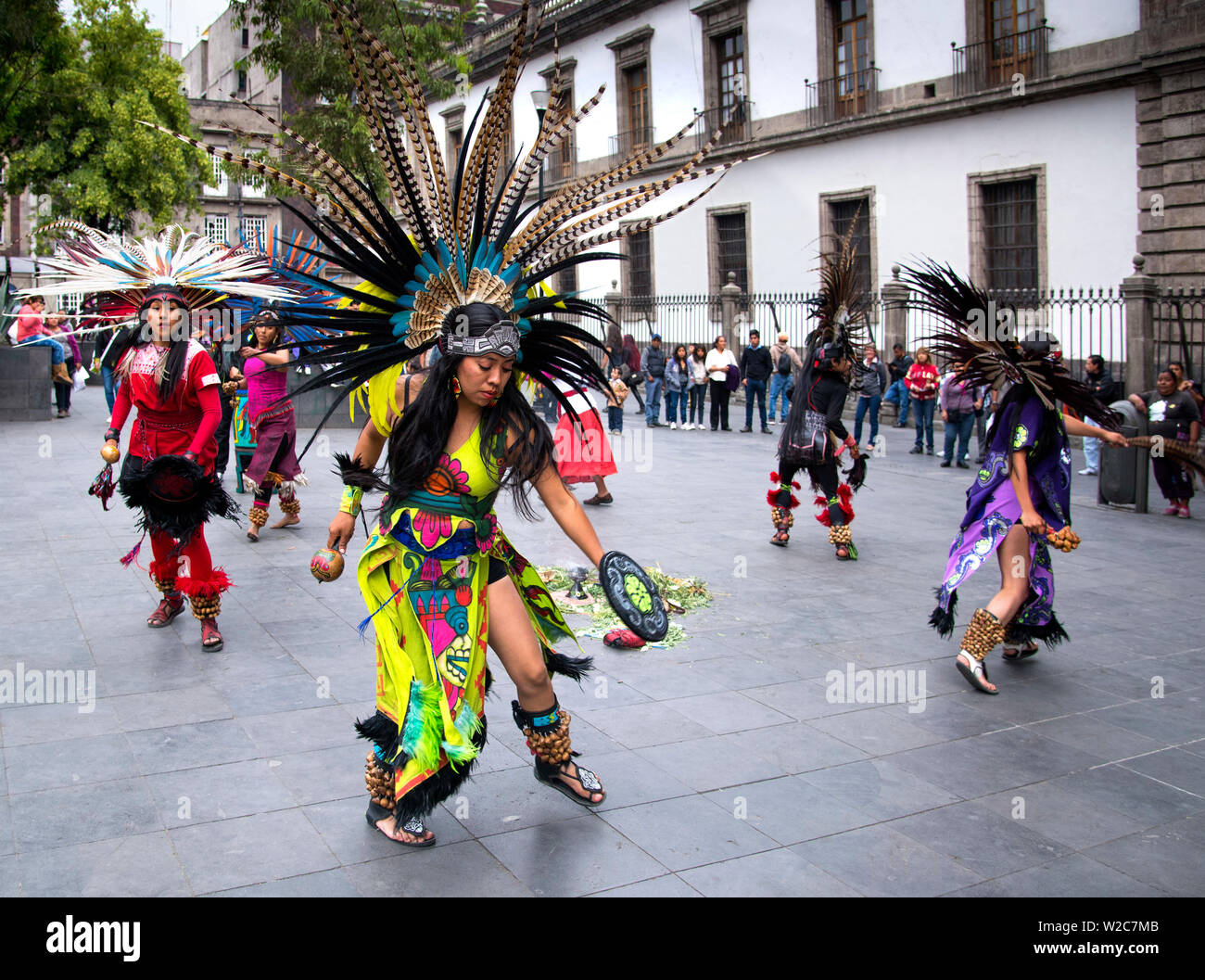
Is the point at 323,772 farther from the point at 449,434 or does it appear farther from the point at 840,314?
the point at 840,314

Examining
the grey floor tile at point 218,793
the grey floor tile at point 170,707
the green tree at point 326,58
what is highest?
the green tree at point 326,58

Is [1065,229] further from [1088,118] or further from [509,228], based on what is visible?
[509,228]

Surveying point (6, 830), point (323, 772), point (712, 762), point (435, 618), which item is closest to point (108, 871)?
point (6, 830)

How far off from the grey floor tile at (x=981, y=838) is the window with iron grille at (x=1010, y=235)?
728 inches

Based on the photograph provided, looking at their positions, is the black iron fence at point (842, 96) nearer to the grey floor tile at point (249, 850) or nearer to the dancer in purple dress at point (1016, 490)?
the dancer in purple dress at point (1016, 490)

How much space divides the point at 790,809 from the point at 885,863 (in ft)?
1.65

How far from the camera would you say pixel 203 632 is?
20.7ft

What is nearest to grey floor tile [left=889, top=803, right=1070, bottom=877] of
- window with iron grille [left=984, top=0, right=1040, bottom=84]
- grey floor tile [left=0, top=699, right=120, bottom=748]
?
grey floor tile [left=0, top=699, right=120, bottom=748]

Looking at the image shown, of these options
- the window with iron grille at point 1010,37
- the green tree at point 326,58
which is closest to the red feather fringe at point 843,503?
the green tree at point 326,58

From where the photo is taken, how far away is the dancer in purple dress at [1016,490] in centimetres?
586

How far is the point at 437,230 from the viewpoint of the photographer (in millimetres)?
4059
